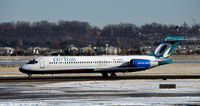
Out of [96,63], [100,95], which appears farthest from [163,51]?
[100,95]

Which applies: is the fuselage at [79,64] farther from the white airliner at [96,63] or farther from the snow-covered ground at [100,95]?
the snow-covered ground at [100,95]

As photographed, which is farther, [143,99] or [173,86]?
[173,86]

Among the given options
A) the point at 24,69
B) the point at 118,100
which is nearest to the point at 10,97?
the point at 118,100

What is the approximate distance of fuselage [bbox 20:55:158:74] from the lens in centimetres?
5484

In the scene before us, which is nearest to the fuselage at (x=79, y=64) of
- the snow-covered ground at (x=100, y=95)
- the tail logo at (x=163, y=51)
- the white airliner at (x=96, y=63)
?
the white airliner at (x=96, y=63)

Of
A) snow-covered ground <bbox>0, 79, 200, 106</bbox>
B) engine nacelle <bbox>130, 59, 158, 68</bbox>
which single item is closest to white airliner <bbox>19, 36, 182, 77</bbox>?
engine nacelle <bbox>130, 59, 158, 68</bbox>

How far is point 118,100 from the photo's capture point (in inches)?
1236

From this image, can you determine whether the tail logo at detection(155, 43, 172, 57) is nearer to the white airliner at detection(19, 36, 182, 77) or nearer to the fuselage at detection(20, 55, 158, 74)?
the white airliner at detection(19, 36, 182, 77)

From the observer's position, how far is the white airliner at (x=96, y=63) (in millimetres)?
54906

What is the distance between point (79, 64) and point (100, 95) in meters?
21.4

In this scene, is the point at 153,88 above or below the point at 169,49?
below

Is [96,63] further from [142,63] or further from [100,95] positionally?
[100,95]

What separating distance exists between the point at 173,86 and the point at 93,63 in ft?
59.7

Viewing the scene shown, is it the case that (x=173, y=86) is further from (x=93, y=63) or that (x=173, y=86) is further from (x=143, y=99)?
(x=93, y=63)
